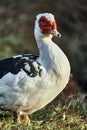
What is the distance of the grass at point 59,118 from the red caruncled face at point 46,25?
3.34ft

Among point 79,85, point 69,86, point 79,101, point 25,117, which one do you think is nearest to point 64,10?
point 79,85

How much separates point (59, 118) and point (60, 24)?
9882 millimetres

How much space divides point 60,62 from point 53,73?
15 centimetres

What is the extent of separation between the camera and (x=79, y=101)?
10.2 meters

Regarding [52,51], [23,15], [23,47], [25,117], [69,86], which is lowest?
[25,117]

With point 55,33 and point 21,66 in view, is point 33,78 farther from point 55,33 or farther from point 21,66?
point 55,33

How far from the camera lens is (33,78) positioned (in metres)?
8.63

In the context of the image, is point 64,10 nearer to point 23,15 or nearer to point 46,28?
point 23,15

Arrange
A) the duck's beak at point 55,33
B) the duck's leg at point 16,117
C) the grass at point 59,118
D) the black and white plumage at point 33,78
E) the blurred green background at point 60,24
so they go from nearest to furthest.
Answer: the grass at point 59,118, the black and white plumage at point 33,78, the duck's beak at point 55,33, the duck's leg at point 16,117, the blurred green background at point 60,24

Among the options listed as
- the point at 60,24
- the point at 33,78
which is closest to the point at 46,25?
the point at 33,78

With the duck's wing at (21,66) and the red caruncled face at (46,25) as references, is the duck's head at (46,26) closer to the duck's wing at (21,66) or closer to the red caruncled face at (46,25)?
the red caruncled face at (46,25)

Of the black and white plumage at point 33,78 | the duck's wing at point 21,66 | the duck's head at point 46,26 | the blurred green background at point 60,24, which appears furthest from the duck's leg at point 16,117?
the blurred green background at point 60,24

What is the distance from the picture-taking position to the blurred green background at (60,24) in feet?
56.9

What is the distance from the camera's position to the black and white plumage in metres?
8.64
